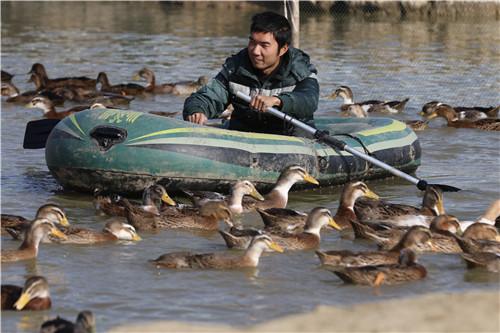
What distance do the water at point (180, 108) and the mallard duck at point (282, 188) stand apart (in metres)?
0.20

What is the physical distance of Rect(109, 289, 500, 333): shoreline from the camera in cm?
763

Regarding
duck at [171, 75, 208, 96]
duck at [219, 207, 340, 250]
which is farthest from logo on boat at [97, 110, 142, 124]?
duck at [171, 75, 208, 96]

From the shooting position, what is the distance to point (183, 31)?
3444cm

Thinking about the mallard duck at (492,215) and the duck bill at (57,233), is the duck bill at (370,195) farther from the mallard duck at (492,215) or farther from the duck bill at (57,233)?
the duck bill at (57,233)

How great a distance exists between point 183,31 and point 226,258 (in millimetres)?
24652

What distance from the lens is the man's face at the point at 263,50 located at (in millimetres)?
13125

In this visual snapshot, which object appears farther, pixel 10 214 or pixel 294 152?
pixel 294 152

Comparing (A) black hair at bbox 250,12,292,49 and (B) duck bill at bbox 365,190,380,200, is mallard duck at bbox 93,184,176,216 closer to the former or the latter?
(B) duck bill at bbox 365,190,380,200

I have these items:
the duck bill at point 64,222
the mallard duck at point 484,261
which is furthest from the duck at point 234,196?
the mallard duck at point 484,261

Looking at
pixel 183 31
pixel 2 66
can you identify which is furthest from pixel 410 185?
pixel 183 31

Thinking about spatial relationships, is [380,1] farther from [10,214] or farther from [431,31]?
[10,214]

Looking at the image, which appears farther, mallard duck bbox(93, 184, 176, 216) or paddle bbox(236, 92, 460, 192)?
paddle bbox(236, 92, 460, 192)

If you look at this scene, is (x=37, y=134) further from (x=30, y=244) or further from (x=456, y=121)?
(x=456, y=121)

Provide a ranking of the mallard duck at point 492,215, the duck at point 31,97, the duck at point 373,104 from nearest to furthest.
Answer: the mallard duck at point 492,215, the duck at point 373,104, the duck at point 31,97
